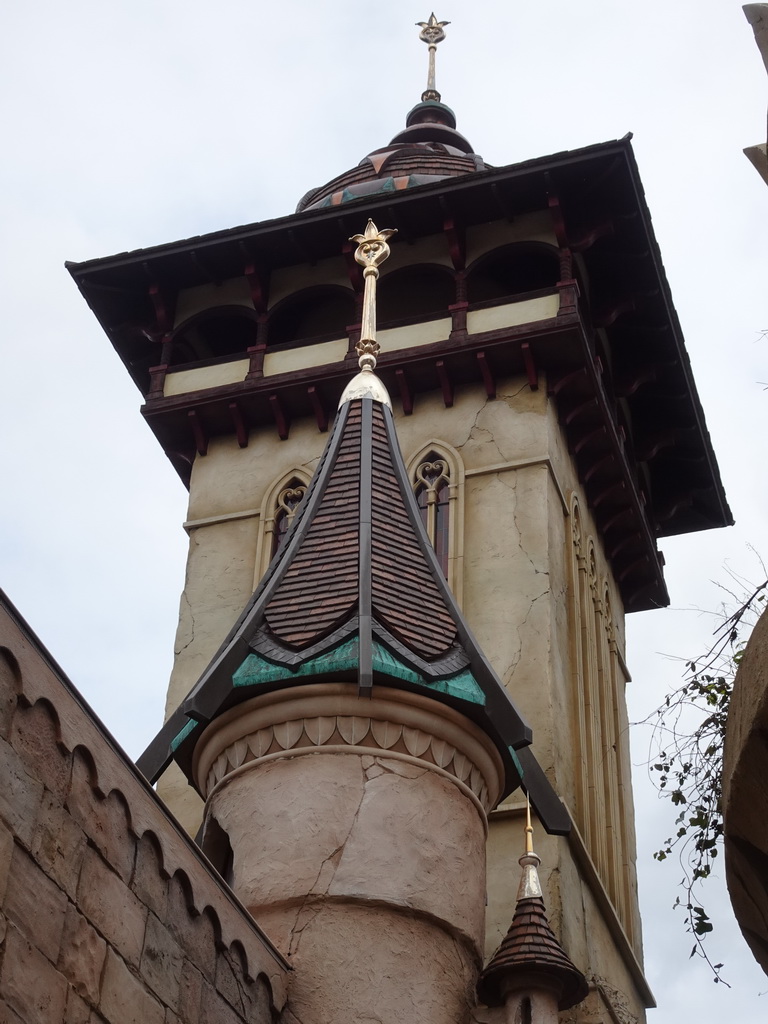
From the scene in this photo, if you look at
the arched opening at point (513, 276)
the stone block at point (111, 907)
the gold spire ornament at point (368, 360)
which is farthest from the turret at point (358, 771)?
the arched opening at point (513, 276)

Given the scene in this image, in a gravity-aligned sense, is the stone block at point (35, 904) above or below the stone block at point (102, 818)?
below

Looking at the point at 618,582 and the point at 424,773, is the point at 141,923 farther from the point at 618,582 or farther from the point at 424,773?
the point at 618,582

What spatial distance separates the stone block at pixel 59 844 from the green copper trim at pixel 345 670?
3.13 m

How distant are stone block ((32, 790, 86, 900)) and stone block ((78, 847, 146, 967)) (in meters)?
0.07

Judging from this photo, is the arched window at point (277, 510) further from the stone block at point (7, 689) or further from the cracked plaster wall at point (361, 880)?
the stone block at point (7, 689)

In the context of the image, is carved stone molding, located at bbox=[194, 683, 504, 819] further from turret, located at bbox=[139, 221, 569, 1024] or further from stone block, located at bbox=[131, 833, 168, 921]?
stone block, located at bbox=[131, 833, 168, 921]

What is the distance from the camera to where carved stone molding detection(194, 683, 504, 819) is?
9.55m

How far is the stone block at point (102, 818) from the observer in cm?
666

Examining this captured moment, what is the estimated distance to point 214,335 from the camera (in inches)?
832

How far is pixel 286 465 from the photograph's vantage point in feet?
61.5

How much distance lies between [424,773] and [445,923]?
0.87 meters

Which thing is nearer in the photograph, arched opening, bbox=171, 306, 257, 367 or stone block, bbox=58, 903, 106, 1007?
stone block, bbox=58, 903, 106, 1007

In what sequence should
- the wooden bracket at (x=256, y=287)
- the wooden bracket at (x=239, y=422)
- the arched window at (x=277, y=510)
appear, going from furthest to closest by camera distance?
the wooden bracket at (x=256, y=287) < the wooden bracket at (x=239, y=422) < the arched window at (x=277, y=510)

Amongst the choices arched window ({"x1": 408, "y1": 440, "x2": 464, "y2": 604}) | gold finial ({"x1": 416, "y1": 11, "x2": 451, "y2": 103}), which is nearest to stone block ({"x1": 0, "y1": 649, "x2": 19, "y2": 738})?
arched window ({"x1": 408, "y1": 440, "x2": 464, "y2": 604})
